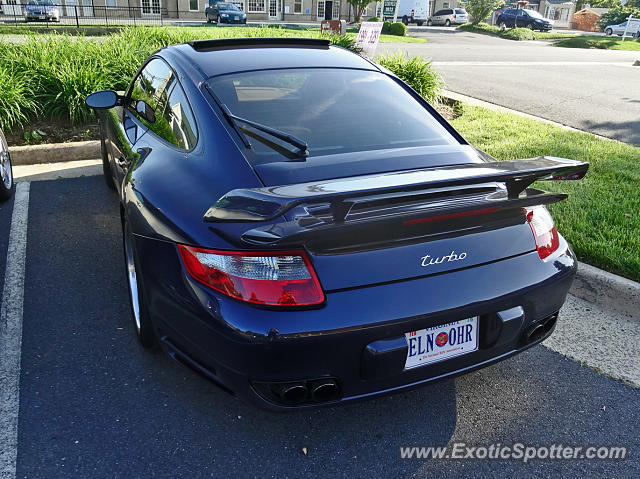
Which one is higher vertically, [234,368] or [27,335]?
[234,368]

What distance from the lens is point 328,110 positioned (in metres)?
2.95

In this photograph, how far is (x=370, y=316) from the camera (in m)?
1.97

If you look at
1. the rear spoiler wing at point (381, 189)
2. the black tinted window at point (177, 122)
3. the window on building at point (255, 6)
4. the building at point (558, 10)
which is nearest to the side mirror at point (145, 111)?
the black tinted window at point (177, 122)

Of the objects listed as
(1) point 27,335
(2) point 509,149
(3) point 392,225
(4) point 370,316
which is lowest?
(1) point 27,335

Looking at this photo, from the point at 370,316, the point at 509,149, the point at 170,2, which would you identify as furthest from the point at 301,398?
the point at 170,2

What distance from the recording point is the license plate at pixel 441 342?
2105 millimetres

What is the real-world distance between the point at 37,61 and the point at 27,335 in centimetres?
555

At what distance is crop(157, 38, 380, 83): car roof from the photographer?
3098 mm

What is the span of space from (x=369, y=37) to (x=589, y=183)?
5.57 m

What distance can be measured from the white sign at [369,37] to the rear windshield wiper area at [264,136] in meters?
7.33

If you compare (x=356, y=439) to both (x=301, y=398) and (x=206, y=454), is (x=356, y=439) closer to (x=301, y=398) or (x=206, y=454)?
(x=301, y=398)

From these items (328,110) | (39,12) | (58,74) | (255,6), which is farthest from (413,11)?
(328,110)

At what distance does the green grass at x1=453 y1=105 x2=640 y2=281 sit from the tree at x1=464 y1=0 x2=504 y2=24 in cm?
4367

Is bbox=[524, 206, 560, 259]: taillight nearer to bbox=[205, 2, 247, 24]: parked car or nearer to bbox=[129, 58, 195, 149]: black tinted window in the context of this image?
bbox=[129, 58, 195, 149]: black tinted window
